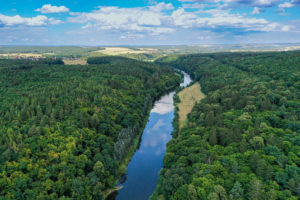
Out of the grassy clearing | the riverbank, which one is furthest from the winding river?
the grassy clearing

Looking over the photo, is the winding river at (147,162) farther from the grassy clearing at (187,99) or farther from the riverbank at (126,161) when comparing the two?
the grassy clearing at (187,99)

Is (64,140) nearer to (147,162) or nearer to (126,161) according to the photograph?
(126,161)

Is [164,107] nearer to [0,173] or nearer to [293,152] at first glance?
[293,152]

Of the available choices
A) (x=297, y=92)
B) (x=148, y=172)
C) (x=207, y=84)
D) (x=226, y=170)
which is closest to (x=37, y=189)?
(x=148, y=172)

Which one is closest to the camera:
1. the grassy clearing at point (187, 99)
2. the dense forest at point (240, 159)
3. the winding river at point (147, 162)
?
the dense forest at point (240, 159)

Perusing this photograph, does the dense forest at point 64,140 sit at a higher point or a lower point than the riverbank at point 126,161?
higher

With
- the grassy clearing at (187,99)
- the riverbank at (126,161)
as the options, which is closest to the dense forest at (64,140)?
the riverbank at (126,161)
